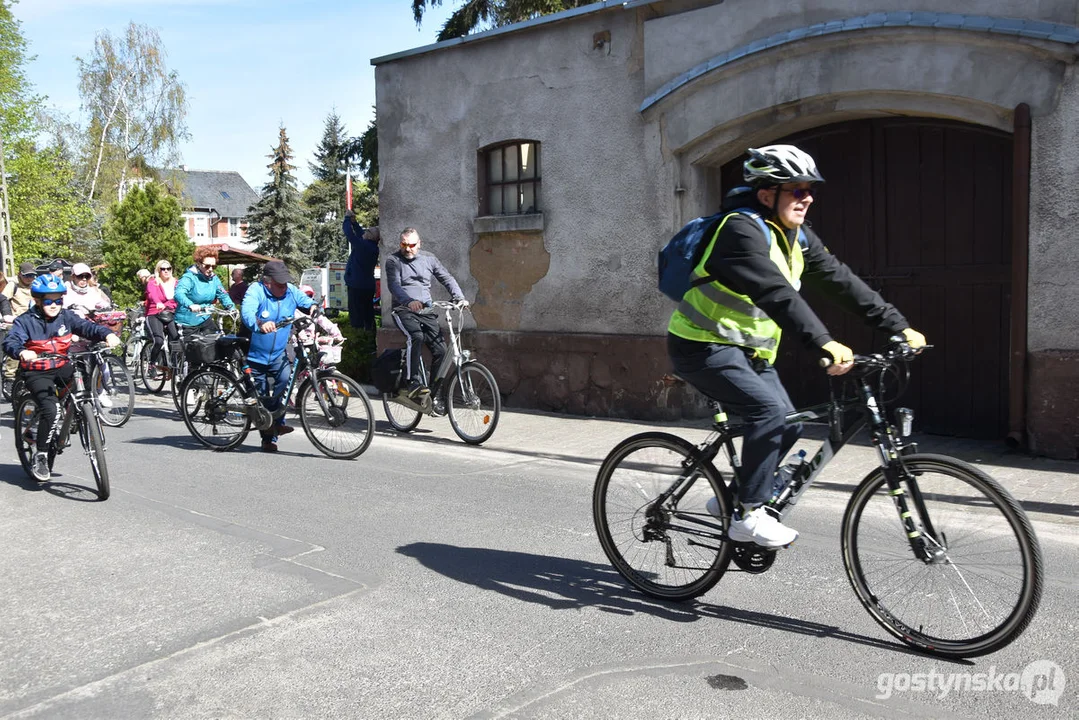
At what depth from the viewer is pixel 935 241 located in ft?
29.6

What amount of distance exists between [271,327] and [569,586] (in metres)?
4.50

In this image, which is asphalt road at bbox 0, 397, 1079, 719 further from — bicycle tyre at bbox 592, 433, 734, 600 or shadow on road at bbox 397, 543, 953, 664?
bicycle tyre at bbox 592, 433, 734, 600

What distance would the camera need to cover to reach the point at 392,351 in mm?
9797

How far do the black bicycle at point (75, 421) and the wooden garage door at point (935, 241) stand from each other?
6.32 meters

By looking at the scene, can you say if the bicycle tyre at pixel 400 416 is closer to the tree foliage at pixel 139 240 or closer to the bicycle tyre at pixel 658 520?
the bicycle tyre at pixel 658 520

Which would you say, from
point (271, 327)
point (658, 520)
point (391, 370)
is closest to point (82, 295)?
point (391, 370)

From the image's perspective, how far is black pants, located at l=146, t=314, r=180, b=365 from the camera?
13.3 m

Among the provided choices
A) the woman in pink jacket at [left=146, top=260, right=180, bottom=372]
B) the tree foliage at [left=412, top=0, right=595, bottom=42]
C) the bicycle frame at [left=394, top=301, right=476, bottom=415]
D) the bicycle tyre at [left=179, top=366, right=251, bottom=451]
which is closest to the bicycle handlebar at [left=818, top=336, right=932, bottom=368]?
the bicycle frame at [left=394, top=301, right=476, bottom=415]

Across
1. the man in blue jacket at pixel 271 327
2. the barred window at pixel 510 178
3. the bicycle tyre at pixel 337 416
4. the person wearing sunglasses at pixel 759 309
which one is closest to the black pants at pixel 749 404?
the person wearing sunglasses at pixel 759 309

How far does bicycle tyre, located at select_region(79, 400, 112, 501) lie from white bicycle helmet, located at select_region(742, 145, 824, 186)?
16.1ft

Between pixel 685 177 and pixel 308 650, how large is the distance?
7.41m

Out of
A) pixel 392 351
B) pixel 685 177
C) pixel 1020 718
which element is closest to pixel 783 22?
pixel 685 177

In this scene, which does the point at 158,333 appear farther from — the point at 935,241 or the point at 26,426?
the point at 935,241

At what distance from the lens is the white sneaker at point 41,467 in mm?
7535
